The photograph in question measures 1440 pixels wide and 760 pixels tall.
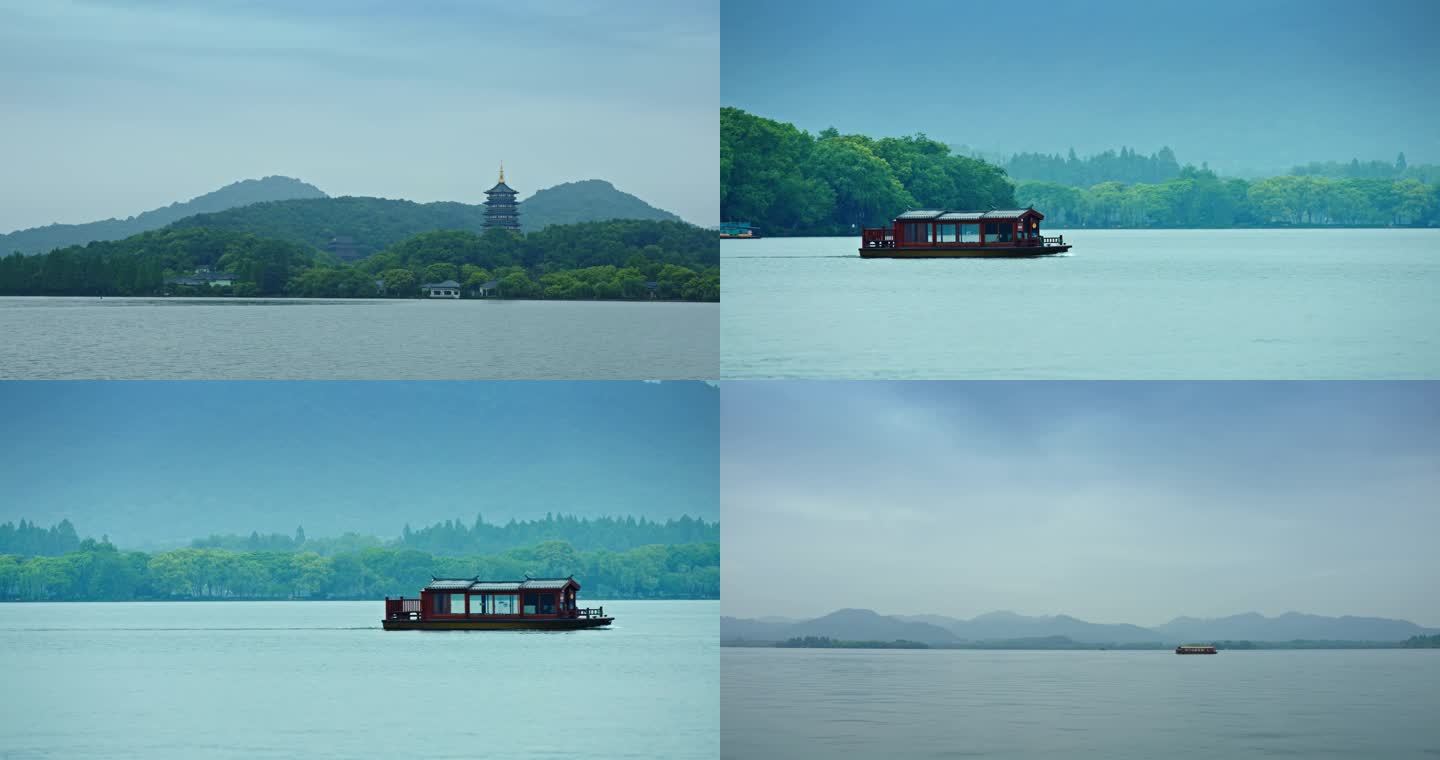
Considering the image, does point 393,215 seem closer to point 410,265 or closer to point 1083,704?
point 410,265

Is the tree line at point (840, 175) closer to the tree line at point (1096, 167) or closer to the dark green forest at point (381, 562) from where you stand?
the tree line at point (1096, 167)

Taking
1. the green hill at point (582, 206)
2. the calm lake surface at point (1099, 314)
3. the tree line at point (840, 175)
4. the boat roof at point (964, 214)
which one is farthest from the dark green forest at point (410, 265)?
the boat roof at point (964, 214)

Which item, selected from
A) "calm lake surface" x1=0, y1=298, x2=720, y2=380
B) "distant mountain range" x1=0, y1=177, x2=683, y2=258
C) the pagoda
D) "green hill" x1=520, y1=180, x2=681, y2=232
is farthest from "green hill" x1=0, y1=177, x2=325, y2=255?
"green hill" x1=520, y1=180, x2=681, y2=232

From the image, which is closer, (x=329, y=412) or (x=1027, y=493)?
(x=1027, y=493)

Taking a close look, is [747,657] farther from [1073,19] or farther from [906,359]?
[1073,19]

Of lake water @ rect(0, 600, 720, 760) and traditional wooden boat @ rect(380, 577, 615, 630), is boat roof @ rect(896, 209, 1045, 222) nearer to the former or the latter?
lake water @ rect(0, 600, 720, 760)

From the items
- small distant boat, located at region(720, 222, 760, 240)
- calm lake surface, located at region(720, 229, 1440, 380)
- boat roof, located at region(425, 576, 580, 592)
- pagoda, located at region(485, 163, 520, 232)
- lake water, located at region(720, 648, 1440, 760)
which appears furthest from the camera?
boat roof, located at region(425, 576, 580, 592)

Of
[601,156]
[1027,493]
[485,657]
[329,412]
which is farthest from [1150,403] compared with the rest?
[329,412]

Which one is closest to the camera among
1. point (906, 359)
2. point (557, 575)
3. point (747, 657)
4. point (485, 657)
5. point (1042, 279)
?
point (906, 359)
